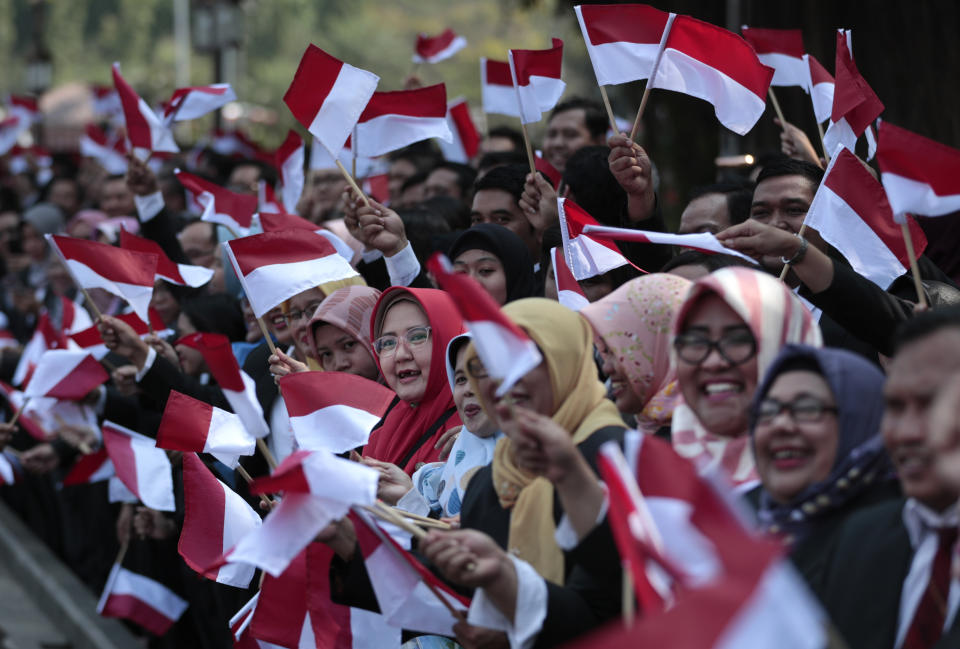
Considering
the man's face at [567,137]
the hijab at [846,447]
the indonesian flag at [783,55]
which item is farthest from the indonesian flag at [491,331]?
the man's face at [567,137]

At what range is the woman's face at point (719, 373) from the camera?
3.07 metres

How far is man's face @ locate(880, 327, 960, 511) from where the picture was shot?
255 cm

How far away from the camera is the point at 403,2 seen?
346 ft

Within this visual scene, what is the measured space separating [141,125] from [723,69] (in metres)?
3.92

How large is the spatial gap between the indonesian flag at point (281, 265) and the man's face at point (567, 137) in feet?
6.50

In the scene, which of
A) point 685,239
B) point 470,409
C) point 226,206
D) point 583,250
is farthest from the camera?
point 226,206

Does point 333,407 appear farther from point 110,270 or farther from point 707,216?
point 110,270

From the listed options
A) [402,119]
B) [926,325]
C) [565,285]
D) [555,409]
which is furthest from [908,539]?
[402,119]

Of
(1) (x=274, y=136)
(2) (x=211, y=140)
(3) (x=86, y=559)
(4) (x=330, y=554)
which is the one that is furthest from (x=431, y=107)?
(1) (x=274, y=136)

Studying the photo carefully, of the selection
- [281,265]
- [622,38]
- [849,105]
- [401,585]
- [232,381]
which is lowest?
[401,585]

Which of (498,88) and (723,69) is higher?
(723,69)

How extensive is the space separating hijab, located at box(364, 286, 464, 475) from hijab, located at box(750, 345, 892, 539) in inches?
74.6

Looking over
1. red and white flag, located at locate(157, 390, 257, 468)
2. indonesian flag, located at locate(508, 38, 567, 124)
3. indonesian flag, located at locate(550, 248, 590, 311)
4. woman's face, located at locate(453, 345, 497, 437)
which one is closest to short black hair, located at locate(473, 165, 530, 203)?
indonesian flag, located at locate(508, 38, 567, 124)

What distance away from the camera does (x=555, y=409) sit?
3.33 meters
